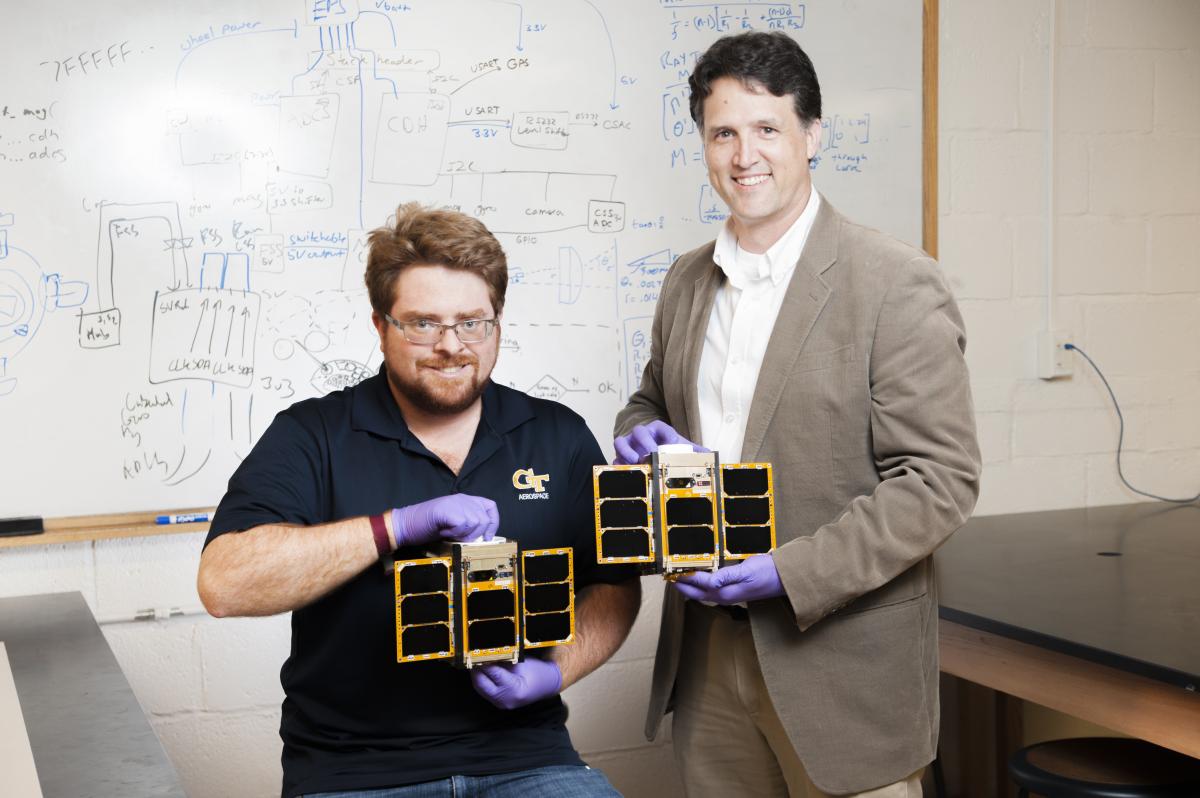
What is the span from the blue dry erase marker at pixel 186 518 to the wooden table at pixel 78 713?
33cm

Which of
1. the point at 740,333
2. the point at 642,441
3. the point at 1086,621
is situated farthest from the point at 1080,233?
the point at 642,441

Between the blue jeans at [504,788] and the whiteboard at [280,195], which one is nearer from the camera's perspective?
the blue jeans at [504,788]

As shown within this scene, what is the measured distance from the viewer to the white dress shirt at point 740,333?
1.81 m

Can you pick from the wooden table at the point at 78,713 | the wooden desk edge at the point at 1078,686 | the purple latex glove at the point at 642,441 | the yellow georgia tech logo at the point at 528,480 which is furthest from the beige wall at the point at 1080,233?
the wooden table at the point at 78,713

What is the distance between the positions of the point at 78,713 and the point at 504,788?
0.59 meters

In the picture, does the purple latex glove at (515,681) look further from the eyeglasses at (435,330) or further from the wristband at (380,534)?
the eyeglasses at (435,330)

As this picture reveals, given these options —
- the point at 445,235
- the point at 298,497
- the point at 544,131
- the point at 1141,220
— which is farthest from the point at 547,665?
the point at 1141,220

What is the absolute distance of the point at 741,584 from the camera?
5.29 ft

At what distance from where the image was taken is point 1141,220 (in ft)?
11.6

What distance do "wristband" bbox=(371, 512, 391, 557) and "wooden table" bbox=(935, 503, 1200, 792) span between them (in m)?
1.13

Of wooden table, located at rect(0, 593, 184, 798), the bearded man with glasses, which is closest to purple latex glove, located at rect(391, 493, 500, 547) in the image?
the bearded man with glasses

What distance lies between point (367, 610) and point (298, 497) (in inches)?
7.5

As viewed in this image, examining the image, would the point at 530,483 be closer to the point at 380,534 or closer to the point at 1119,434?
the point at 380,534

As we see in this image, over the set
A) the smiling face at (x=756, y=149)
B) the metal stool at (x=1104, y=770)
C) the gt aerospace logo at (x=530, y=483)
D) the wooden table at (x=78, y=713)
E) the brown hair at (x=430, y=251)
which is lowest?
the metal stool at (x=1104, y=770)
